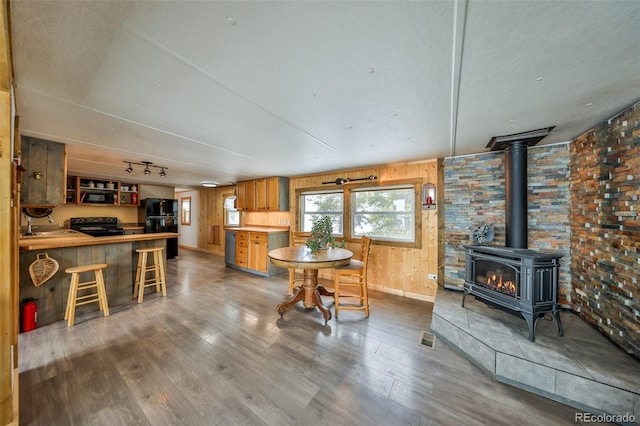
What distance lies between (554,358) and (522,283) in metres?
0.62

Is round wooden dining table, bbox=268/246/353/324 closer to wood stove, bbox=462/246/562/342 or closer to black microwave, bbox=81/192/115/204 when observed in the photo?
wood stove, bbox=462/246/562/342

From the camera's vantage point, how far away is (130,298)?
3.42 m

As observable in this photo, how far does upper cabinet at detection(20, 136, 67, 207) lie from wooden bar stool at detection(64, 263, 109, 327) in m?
0.96

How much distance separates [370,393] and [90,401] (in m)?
2.13

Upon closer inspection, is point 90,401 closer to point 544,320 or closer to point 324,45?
point 324,45

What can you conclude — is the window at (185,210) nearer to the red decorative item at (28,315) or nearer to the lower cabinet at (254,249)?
the lower cabinet at (254,249)

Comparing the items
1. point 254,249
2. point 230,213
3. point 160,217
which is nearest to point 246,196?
point 230,213

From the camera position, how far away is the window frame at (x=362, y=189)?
3.68 metres

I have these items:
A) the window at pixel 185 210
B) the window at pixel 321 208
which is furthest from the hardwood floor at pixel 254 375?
the window at pixel 185 210

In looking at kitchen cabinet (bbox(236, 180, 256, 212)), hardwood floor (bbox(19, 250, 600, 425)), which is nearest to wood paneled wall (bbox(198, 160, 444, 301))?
hardwood floor (bbox(19, 250, 600, 425))

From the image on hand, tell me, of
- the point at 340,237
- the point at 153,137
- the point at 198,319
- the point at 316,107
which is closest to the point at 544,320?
the point at 340,237

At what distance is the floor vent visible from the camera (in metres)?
2.34

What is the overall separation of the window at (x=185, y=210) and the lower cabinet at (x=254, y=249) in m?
3.83

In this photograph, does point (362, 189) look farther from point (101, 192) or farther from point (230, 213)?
point (101, 192)
